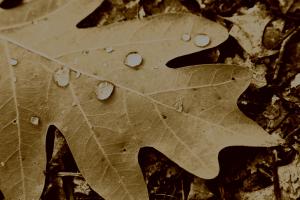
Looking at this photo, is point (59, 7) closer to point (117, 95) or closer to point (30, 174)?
point (117, 95)

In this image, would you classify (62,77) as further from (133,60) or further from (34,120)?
(133,60)

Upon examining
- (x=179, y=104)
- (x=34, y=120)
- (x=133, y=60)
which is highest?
(x=133, y=60)

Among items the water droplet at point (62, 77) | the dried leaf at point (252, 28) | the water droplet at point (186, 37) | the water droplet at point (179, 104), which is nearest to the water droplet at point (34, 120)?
the water droplet at point (62, 77)

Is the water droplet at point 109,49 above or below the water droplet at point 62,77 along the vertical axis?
above

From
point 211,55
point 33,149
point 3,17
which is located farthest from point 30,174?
point 211,55

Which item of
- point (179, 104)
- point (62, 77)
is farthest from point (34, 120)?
point (179, 104)

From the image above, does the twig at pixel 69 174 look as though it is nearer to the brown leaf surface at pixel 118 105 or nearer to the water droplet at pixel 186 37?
the brown leaf surface at pixel 118 105
